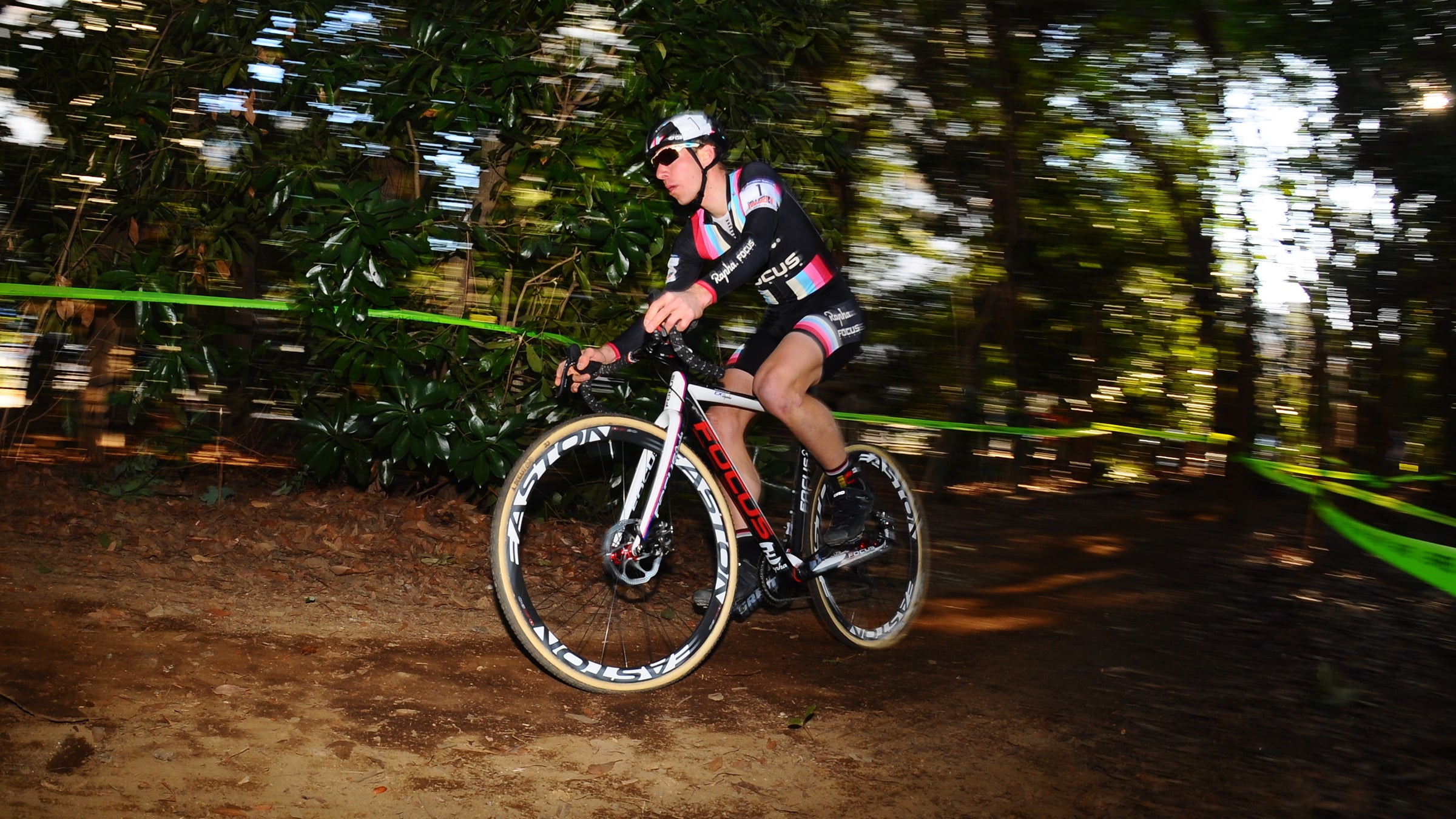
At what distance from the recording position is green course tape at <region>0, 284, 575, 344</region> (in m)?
4.54

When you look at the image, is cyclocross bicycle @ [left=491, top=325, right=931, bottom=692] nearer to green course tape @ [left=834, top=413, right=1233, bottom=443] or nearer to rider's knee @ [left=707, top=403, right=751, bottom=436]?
rider's knee @ [left=707, top=403, right=751, bottom=436]

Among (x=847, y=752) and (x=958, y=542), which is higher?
(x=847, y=752)

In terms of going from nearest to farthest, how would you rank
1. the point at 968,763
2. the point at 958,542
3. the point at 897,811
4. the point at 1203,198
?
1. the point at 897,811
2. the point at 968,763
3. the point at 958,542
4. the point at 1203,198

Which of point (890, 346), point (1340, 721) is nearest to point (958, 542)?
point (890, 346)

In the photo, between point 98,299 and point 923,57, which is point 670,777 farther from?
point 923,57

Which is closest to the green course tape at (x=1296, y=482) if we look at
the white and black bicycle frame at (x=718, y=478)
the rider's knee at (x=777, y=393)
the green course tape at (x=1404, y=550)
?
the green course tape at (x=1404, y=550)

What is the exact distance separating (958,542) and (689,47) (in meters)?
3.62

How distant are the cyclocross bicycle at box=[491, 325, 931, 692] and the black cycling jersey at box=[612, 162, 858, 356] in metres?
0.28

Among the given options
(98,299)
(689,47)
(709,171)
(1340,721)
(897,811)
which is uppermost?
(689,47)

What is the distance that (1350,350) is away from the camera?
7727 mm

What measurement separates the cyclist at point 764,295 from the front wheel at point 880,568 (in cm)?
19

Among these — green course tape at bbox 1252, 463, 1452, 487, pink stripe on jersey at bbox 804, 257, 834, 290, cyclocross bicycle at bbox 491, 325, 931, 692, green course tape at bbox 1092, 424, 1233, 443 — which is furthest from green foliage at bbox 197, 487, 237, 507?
green course tape at bbox 1252, 463, 1452, 487

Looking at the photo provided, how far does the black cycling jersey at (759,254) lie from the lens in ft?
11.3

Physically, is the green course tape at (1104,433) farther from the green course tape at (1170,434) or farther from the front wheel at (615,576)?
the front wheel at (615,576)
